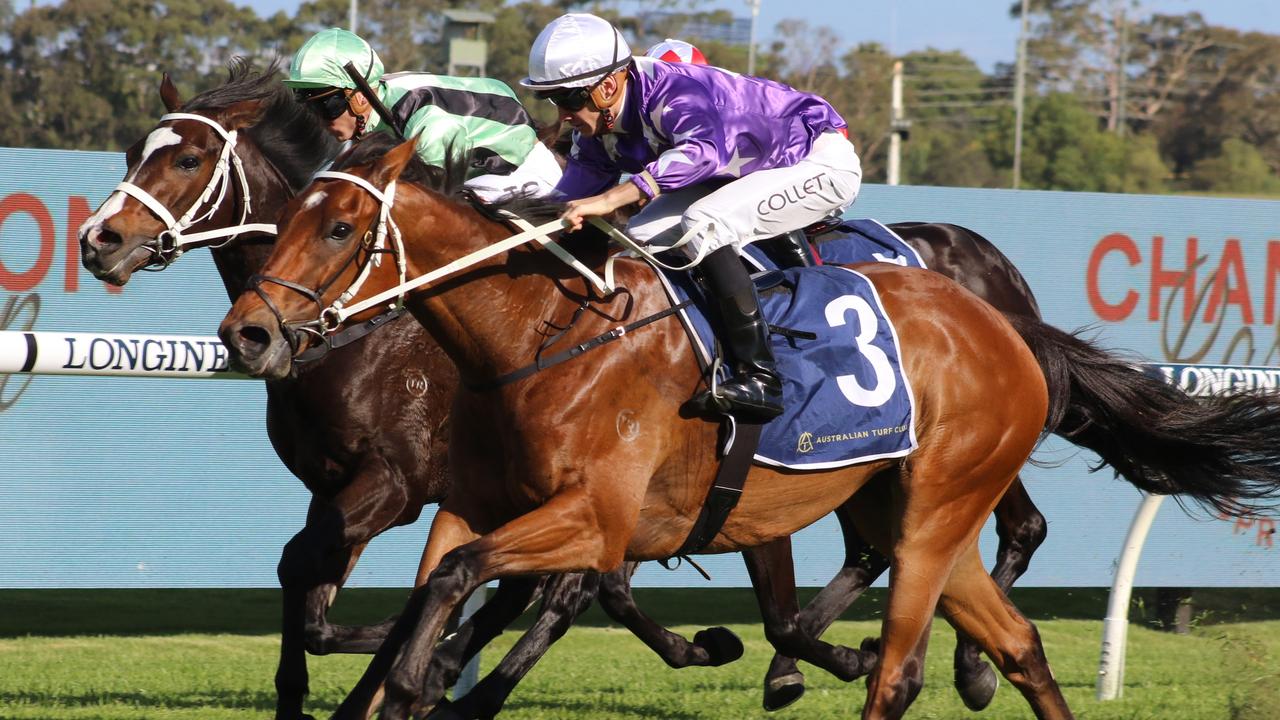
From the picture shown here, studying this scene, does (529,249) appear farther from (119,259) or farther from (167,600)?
(167,600)

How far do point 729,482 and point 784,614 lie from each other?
1.12 meters

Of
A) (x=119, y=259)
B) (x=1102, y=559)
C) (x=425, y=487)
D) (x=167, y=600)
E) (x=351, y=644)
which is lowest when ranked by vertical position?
(x=167, y=600)

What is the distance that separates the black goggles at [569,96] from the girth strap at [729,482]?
30.4 inches

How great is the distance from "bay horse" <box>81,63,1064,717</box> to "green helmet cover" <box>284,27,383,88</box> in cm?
8

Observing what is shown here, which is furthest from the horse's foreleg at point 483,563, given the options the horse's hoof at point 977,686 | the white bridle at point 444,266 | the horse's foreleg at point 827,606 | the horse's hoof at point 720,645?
the horse's hoof at point 977,686

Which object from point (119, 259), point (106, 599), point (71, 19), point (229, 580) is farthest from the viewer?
point (71, 19)

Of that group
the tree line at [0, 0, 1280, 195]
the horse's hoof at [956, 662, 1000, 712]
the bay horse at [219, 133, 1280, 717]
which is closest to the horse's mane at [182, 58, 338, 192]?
the bay horse at [219, 133, 1280, 717]

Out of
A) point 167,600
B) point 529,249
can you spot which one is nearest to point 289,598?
point 529,249

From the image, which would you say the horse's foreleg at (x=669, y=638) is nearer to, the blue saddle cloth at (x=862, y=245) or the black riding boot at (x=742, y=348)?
the blue saddle cloth at (x=862, y=245)

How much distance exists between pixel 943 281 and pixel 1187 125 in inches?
1448

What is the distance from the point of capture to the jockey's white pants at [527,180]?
3.39 metres

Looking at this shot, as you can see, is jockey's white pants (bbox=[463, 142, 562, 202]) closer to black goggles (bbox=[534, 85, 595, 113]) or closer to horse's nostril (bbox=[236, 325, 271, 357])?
black goggles (bbox=[534, 85, 595, 113])

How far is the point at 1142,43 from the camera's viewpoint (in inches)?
1601

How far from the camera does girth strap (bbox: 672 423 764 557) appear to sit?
→ 129 inches
